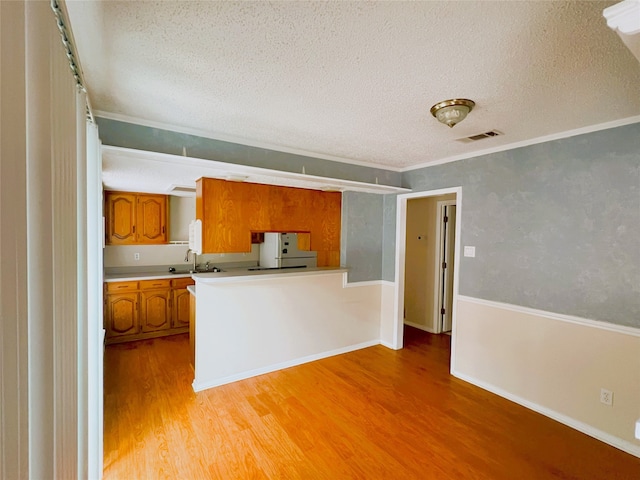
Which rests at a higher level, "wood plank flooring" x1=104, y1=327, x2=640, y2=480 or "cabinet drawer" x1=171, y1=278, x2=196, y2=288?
"cabinet drawer" x1=171, y1=278, x2=196, y2=288

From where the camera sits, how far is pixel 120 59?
1435 mm

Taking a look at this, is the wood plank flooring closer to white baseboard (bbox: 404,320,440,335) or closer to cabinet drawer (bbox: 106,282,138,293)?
cabinet drawer (bbox: 106,282,138,293)

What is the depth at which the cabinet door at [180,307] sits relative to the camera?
14.4ft

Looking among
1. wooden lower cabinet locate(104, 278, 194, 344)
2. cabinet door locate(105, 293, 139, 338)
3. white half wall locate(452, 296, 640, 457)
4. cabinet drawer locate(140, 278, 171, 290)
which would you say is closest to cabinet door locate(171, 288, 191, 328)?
wooden lower cabinet locate(104, 278, 194, 344)

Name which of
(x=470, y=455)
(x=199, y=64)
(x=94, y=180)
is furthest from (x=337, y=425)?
(x=199, y=64)

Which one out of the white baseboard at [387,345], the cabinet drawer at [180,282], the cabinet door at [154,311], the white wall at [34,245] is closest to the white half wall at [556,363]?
the white baseboard at [387,345]

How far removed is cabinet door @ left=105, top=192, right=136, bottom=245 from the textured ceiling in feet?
8.25

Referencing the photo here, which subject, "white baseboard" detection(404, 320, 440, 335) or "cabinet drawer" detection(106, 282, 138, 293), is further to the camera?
"white baseboard" detection(404, 320, 440, 335)

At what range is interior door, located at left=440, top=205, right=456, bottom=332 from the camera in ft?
15.2

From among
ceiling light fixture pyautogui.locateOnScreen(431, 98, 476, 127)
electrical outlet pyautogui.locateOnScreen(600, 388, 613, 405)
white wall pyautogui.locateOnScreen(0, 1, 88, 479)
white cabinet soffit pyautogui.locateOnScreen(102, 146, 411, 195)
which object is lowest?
electrical outlet pyautogui.locateOnScreen(600, 388, 613, 405)

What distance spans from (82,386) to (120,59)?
4.91 feet

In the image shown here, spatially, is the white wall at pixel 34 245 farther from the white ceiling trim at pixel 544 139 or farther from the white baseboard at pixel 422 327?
the white baseboard at pixel 422 327

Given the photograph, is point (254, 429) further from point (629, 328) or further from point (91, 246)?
point (629, 328)

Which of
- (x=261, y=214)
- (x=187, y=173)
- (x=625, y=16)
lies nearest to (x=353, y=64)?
(x=625, y=16)
